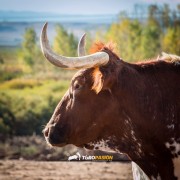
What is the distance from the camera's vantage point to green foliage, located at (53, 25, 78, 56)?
6.00m

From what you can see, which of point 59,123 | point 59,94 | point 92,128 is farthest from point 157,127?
point 59,94

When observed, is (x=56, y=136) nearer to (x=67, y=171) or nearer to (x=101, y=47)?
(x=101, y=47)

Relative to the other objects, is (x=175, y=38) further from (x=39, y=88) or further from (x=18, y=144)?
(x=18, y=144)

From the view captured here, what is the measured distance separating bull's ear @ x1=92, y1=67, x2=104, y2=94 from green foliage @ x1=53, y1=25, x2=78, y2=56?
3076 mm

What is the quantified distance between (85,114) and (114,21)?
11.0ft

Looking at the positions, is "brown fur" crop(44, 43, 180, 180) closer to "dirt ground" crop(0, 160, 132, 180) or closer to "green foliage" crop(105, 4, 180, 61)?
"dirt ground" crop(0, 160, 132, 180)

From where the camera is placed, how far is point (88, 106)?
2.97 m

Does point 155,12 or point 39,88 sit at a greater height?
point 155,12

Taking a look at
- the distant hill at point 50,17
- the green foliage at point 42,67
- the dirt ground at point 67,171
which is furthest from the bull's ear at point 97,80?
the distant hill at point 50,17

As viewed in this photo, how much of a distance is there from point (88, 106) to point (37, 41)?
3343 mm

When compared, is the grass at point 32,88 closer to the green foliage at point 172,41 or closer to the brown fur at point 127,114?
the green foliage at point 172,41

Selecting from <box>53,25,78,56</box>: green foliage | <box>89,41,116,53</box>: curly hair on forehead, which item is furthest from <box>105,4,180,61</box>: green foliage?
<box>89,41,116,53</box>: curly hair on forehead

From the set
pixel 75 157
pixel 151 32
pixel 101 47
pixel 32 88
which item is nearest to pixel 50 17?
pixel 32 88

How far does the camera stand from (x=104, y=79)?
2.85 metres
